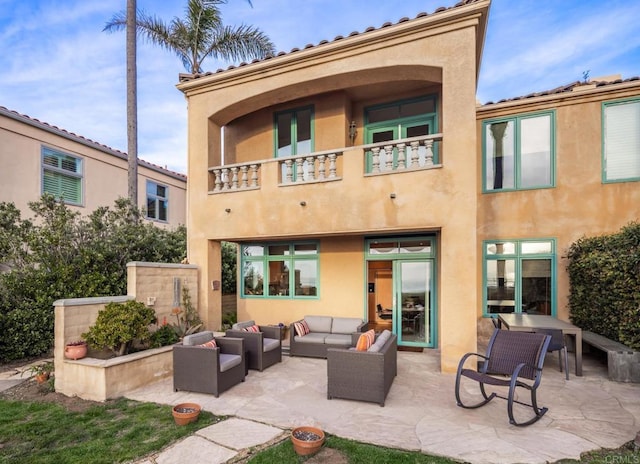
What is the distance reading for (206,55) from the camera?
12258 mm

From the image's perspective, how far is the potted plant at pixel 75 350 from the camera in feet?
18.7

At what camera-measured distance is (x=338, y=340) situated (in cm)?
763

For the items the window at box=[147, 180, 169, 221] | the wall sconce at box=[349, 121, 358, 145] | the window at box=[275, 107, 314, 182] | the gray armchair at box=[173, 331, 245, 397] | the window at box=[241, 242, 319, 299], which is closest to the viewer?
the gray armchair at box=[173, 331, 245, 397]

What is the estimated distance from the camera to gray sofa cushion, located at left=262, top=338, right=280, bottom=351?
6.99 m

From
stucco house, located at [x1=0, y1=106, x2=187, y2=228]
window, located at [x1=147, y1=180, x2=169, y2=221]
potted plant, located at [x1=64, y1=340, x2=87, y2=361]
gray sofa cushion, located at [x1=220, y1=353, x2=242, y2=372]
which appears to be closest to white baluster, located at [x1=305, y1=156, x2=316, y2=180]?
gray sofa cushion, located at [x1=220, y1=353, x2=242, y2=372]

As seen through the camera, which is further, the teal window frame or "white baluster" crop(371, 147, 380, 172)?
the teal window frame

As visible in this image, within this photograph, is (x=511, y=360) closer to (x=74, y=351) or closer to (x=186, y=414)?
(x=186, y=414)

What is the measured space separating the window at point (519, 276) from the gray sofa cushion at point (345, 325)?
3.55m

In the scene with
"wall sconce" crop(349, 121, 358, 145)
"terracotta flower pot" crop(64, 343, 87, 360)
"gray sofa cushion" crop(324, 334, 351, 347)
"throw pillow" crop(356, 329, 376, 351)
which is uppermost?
"wall sconce" crop(349, 121, 358, 145)

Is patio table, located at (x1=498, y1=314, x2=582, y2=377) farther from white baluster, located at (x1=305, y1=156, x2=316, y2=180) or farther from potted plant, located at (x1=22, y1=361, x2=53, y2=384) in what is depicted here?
potted plant, located at (x1=22, y1=361, x2=53, y2=384)

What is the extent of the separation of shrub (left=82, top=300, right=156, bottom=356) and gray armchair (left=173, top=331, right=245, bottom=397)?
948mm

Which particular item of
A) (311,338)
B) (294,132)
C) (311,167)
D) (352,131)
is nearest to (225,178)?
(311,167)

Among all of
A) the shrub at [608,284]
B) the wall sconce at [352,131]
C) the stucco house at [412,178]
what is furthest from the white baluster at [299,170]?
the shrub at [608,284]

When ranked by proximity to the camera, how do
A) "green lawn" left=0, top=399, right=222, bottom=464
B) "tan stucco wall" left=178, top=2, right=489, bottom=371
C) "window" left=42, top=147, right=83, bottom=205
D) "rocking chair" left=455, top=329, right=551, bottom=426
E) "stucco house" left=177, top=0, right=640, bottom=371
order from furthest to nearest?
"window" left=42, top=147, right=83, bottom=205 → "stucco house" left=177, top=0, right=640, bottom=371 → "tan stucco wall" left=178, top=2, right=489, bottom=371 → "rocking chair" left=455, top=329, right=551, bottom=426 → "green lawn" left=0, top=399, right=222, bottom=464
